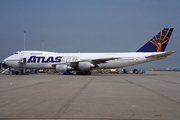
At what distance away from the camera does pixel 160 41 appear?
106 ft

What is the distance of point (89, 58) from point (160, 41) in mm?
11910

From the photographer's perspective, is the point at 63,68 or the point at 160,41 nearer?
the point at 63,68

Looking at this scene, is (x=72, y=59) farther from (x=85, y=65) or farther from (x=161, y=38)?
(x=161, y=38)

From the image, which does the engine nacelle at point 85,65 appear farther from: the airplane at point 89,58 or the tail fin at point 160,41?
the tail fin at point 160,41

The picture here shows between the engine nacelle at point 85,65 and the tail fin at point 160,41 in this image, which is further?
the tail fin at point 160,41

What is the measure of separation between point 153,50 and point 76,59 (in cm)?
1288

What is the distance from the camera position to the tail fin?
3203 centimetres

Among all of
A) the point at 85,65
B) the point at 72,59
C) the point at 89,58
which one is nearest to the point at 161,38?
the point at 89,58

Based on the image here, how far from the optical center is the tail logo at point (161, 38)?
32.0 m

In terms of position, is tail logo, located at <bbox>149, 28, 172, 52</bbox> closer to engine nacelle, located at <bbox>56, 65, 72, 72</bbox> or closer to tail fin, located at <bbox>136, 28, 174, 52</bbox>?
tail fin, located at <bbox>136, 28, 174, 52</bbox>

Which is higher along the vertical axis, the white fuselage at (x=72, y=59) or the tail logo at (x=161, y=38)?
the tail logo at (x=161, y=38)

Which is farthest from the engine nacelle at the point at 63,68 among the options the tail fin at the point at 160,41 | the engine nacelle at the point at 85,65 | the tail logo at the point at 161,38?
the tail logo at the point at 161,38

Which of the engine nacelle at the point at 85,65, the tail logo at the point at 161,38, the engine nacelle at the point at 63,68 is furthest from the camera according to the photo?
the tail logo at the point at 161,38

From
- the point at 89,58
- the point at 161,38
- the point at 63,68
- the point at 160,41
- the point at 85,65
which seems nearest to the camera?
the point at 85,65
